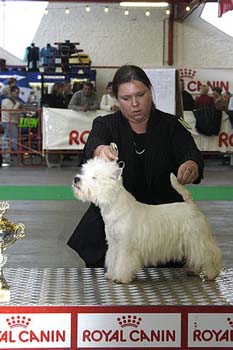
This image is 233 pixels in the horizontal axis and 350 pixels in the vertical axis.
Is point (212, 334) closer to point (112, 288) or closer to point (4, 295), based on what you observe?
point (112, 288)

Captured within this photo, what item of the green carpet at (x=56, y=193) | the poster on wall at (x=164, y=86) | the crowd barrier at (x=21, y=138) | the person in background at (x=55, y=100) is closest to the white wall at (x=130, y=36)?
the crowd barrier at (x=21, y=138)

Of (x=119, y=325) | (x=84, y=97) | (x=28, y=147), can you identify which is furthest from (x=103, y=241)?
(x=28, y=147)

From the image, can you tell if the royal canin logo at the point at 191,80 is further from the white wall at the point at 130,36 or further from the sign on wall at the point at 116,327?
the sign on wall at the point at 116,327

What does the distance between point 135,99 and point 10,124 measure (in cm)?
885

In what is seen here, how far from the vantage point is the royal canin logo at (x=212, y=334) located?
5.25ft

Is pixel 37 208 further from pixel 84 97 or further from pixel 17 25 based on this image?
pixel 17 25

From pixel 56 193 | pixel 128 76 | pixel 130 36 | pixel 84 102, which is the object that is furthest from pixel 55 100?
pixel 128 76

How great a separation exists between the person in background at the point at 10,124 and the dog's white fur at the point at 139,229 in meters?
8.79

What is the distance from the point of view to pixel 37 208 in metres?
6.13

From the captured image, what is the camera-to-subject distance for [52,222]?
5473mm

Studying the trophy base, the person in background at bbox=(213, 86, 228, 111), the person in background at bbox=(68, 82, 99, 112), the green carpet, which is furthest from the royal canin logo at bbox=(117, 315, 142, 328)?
the person in background at bbox=(213, 86, 228, 111)

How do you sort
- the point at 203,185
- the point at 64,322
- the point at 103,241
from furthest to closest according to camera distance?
1. the point at 203,185
2. the point at 103,241
3. the point at 64,322

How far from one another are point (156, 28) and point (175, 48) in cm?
65

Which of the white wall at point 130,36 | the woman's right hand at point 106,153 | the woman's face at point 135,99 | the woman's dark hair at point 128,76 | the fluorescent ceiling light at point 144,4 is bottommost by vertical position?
the woman's right hand at point 106,153
